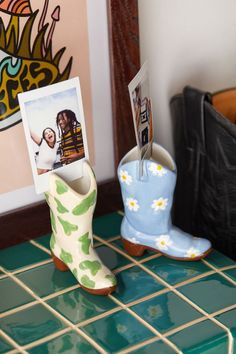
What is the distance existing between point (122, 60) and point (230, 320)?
1.39 ft

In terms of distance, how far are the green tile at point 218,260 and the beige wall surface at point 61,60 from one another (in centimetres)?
28

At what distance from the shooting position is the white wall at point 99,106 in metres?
0.97

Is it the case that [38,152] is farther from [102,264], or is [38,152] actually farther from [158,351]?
[158,351]

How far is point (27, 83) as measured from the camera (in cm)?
93

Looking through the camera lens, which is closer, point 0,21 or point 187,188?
point 0,21

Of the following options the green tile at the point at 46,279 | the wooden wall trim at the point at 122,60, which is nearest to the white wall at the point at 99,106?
the wooden wall trim at the point at 122,60

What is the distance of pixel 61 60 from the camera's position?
95cm

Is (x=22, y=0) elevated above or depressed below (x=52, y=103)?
above

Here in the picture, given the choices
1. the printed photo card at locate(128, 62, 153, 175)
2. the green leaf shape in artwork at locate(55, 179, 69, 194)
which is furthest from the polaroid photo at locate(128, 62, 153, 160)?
the green leaf shape in artwork at locate(55, 179, 69, 194)

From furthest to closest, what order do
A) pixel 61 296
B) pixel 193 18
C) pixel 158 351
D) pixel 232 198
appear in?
pixel 193 18 → pixel 232 198 → pixel 61 296 → pixel 158 351

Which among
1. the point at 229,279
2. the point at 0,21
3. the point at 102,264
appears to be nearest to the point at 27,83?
the point at 0,21

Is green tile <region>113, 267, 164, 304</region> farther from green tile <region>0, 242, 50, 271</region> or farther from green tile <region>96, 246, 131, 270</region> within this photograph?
green tile <region>0, 242, 50, 271</region>

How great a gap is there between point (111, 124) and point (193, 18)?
24cm

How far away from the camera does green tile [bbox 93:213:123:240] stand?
102 centimetres
